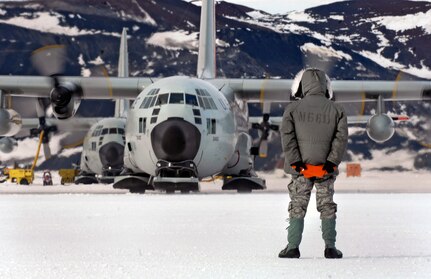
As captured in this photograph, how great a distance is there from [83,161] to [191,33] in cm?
8942

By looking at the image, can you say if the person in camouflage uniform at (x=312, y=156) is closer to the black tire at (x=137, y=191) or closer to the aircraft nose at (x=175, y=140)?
the aircraft nose at (x=175, y=140)

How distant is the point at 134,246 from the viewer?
9945 millimetres

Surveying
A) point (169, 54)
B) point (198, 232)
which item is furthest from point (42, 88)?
point (169, 54)

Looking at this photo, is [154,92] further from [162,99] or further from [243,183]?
[243,183]

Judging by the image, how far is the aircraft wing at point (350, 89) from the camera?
3206 centimetres

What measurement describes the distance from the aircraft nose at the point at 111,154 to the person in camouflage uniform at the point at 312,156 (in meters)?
30.5

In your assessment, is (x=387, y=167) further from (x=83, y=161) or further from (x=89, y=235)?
(x=89, y=235)

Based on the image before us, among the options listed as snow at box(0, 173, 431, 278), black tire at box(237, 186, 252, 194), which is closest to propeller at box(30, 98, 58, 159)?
black tire at box(237, 186, 252, 194)

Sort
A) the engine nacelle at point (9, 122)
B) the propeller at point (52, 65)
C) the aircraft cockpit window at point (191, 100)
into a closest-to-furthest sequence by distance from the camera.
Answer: the aircraft cockpit window at point (191, 100) → the engine nacelle at point (9, 122) → the propeller at point (52, 65)

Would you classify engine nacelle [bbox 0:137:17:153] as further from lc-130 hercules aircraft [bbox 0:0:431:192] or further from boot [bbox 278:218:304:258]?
boot [bbox 278:218:304:258]

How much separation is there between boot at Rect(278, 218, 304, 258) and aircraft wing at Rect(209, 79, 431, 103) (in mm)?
23170

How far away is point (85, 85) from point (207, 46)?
20.3 feet

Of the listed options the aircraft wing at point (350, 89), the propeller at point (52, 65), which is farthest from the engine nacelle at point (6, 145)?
the aircraft wing at point (350, 89)

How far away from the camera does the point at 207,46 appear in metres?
35.3
